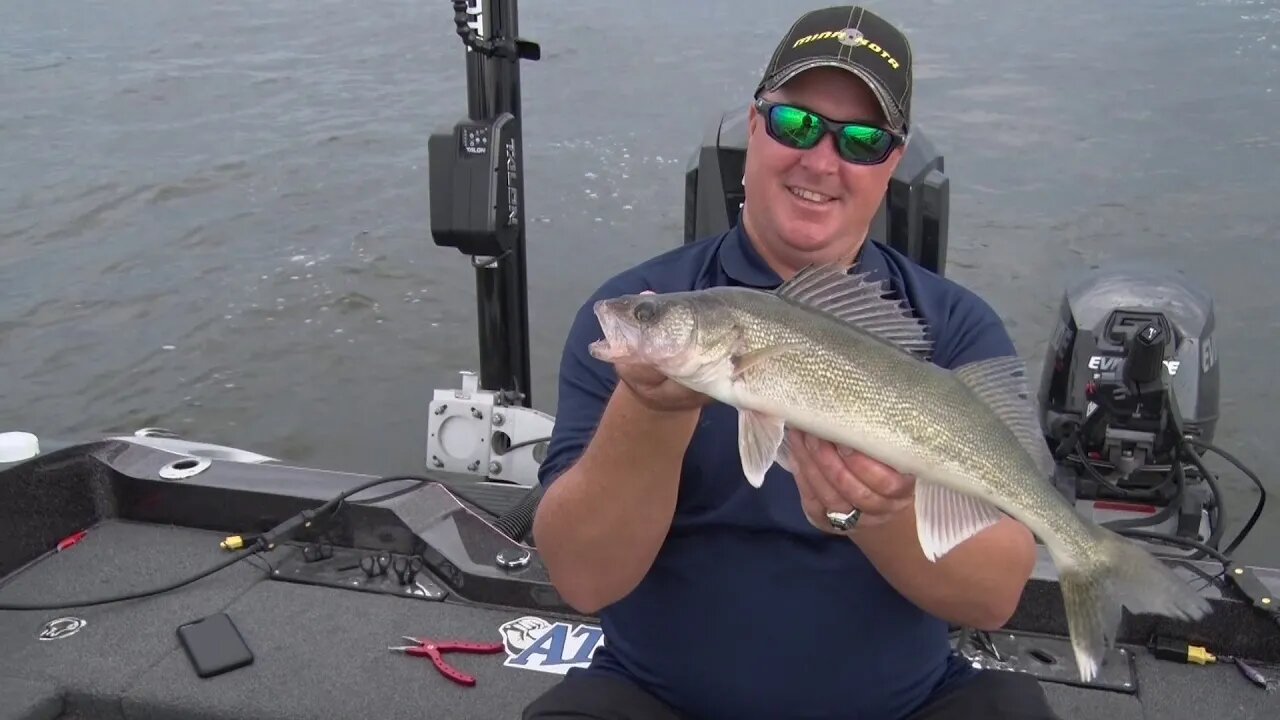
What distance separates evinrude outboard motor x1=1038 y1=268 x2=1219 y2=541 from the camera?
11.3 ft

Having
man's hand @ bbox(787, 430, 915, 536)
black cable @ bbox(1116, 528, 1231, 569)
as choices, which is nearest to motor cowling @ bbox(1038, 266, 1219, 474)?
black cable @ bbox(1116, 528, 1231, 569)

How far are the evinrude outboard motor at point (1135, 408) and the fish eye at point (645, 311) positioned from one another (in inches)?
87.9

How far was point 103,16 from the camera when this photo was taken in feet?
51.3

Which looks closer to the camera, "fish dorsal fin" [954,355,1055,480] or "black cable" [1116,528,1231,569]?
"fish dorsal fin" [954,355,1055,480]

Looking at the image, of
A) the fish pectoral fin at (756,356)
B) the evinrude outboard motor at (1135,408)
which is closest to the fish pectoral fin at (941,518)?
the fish pectoral fin at (756,356)

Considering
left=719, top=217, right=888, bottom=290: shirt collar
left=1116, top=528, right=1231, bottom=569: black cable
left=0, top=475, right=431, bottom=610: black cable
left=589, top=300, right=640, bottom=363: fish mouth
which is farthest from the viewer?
left=0, top=475, right=431, bottom=610: black cable

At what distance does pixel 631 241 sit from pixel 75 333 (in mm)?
4474

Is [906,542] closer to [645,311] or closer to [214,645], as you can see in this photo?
[645,311]

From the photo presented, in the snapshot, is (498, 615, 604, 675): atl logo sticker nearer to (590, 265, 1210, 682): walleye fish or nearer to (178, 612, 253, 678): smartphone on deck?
(178, 612, 253, 678): smartphone on deck

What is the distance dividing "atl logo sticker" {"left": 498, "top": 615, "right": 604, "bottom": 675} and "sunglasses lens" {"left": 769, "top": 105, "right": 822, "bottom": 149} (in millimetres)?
1525

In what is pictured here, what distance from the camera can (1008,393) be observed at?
2035 mm

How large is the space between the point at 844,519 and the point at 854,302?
1.32ft

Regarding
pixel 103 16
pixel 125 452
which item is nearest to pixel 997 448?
pixel 125 452

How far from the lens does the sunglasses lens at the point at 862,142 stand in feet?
7.27
